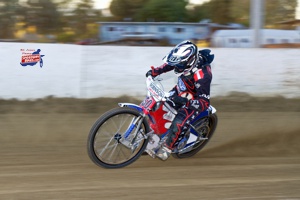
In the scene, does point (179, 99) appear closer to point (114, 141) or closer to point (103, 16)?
point (114, 141)

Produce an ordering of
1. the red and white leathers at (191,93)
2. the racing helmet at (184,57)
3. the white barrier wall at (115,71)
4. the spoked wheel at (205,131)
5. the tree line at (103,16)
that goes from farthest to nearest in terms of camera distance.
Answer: the tree line at (103,16), the white barrier wall at (115,71), the spoked wheel at (205,131), the red and white leathers at (191,93), the racing helmet at (184,57)

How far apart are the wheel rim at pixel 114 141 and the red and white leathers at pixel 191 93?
50 centimetres

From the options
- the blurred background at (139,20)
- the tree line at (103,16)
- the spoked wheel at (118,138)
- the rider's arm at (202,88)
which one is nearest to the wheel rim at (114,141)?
the spoked wheel at (118,138)

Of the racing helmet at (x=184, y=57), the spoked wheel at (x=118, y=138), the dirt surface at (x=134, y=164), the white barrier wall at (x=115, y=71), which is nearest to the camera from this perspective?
the dirt surface at (x=134, y=164)

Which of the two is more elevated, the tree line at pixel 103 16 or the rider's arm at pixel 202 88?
the rider's arm at pixel 202 88

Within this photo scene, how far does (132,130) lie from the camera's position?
5359 millimetres

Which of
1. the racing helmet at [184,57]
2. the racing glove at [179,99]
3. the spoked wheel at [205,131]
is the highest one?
the racing helmet at [184,57]

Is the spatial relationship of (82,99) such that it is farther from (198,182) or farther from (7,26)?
(7,26)

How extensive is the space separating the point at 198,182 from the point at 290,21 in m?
14.4

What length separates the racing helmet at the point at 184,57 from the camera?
5.39 metres

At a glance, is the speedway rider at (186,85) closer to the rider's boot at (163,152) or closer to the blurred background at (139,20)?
the rider's boot at (163,152)

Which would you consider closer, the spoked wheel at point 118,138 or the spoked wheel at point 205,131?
the spoked wheel at point 118,138

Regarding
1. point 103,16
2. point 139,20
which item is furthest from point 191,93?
point 139,20

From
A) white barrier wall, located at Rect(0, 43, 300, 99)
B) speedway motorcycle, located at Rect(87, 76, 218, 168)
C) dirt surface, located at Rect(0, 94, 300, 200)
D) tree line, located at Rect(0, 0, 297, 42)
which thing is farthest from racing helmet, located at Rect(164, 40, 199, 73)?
tree line, located at Rect(0, 0, 297, 42)
